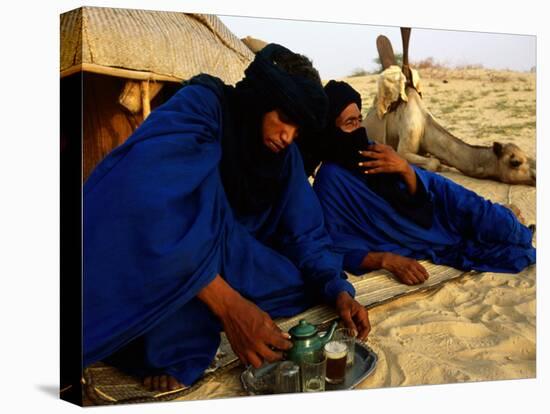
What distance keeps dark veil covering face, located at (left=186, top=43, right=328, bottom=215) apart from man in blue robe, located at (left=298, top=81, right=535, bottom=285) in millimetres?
292

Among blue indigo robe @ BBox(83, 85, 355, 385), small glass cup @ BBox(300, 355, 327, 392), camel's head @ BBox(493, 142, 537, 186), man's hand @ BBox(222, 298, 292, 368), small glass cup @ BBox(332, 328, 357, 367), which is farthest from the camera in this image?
Answer: camel's head @ BBox(493, 142, 537, 186)

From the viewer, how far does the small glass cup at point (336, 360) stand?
4539mm

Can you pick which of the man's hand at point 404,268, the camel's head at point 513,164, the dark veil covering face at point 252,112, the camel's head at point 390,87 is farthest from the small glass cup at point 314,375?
the camel's head at point 513,164

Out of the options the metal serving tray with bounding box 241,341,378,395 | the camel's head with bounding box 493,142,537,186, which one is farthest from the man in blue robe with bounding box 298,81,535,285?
the metal serving tray with bounding box 241,341,378,395

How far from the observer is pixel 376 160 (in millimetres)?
5059

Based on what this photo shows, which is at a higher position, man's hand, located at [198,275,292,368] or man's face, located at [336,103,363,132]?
man's face, located at [336,103,363,132]

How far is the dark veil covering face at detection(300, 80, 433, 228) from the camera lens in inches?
Answer: 191

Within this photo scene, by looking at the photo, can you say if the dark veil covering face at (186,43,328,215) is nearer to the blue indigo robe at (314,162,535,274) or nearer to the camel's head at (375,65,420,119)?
the blue indigo robe at (314,162,535,274)

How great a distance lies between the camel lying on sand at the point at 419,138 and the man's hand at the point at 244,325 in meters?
1.39

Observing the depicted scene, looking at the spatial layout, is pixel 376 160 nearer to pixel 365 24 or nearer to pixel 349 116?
pixel 349 116

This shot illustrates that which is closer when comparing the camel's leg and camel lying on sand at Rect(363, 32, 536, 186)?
camel lying on sand at Rect(363, 32, 536, 186)

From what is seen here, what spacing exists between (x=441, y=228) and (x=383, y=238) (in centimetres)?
48

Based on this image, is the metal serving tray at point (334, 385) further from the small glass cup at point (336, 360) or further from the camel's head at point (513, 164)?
the camel's head at point (513, 164)

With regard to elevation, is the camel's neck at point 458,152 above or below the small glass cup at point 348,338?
above
